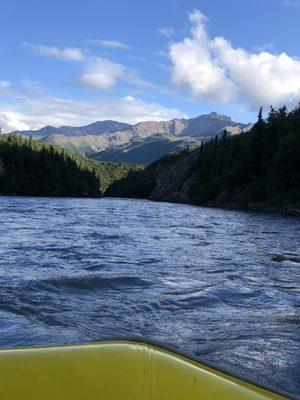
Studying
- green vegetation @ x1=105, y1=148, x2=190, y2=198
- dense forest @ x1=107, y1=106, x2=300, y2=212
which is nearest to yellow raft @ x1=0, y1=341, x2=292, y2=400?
dense forest @ x1=107, y1=106, x2=300, y2=212

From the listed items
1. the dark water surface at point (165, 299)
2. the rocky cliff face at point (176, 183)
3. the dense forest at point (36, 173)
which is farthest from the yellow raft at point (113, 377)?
the dense forest at point (36, 173)

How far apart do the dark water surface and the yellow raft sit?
2.08 metres

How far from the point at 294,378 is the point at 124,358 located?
3.22 m

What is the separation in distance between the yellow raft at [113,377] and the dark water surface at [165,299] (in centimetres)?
208

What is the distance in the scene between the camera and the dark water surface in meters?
6.22

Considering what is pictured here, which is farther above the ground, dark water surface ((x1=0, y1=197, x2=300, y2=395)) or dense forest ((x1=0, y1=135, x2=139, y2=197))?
dense forest ((x1=0, y1=135, x2=139, y2=197))

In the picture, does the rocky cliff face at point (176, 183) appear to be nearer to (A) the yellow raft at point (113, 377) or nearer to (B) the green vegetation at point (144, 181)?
(B) the green vegetation at point (144, 181)

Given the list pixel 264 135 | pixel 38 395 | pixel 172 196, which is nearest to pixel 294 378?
pixel 38 395

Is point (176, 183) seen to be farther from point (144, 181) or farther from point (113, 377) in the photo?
point (113, 377)

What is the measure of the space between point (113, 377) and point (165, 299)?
20.3 ft

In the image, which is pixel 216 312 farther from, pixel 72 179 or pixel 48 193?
pixel 72 179

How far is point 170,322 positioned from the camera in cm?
738

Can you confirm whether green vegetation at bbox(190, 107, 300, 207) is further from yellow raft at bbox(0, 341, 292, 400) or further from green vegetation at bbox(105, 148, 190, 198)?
green vegetation at bbox(105, 148, 190, 198)

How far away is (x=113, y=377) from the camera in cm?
273
